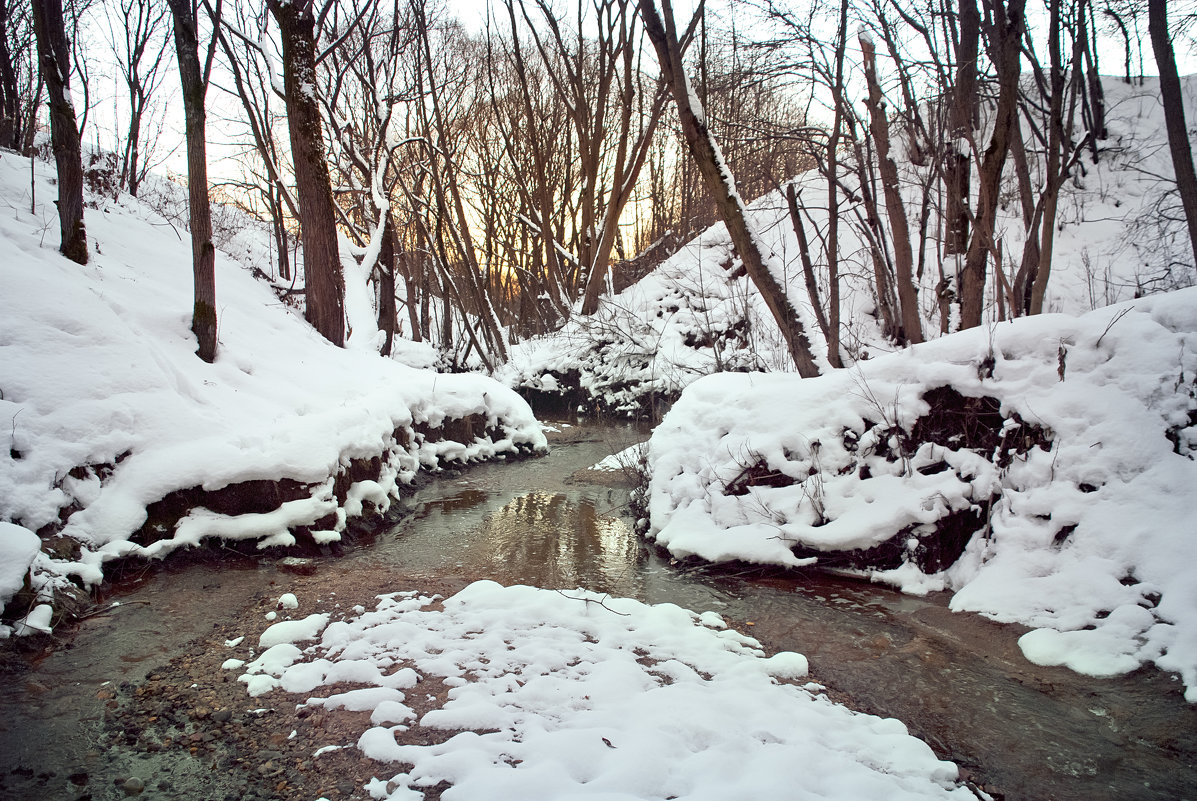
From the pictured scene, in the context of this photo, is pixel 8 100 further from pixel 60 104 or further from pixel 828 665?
pixel 828 665

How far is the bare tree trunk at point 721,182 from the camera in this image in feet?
20.9

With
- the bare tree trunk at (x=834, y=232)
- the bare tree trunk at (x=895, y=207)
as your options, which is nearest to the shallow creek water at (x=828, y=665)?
the bare tree trunk at (x=834, y=232)

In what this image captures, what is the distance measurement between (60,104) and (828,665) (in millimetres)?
8214

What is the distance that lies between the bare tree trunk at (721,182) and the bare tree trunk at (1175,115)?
4482 mm

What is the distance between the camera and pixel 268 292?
10539 mm

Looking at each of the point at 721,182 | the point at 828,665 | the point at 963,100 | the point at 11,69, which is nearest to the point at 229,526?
the point at 828,665

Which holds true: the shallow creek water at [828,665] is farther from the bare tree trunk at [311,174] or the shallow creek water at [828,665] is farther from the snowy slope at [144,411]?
the bare tree trunk at [311,174]

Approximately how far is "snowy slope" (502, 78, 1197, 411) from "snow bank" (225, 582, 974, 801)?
7.35m

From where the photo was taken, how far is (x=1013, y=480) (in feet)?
13.4

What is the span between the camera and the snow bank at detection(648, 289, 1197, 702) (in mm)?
3303

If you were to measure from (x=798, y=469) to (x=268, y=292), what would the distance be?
9.36 m

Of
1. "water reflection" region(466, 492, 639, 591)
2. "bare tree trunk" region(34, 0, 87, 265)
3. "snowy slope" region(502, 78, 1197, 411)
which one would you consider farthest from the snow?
"snowy slope" region(502, 78, 1197, 411)

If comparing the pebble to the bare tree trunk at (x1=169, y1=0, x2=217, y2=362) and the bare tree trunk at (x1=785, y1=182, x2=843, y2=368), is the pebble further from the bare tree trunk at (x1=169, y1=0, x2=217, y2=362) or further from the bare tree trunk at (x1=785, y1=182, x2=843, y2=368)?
the bare tree trunk at (x1=785, y1=182, x2=843, y2=368)

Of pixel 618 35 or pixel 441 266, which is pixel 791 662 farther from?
pixel 618 35
